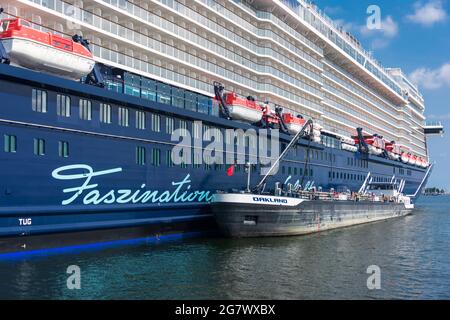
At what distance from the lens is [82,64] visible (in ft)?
71.6

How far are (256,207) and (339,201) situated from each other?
1168cm

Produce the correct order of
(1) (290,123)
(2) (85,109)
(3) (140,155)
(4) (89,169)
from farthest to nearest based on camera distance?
(1) (290,123) < (3) (140,155) < (2) (85,109) < (4) (89,169)

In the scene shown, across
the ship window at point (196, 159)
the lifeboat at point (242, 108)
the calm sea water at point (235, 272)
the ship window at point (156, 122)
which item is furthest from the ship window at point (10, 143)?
the lifeboat at point (242, 108)

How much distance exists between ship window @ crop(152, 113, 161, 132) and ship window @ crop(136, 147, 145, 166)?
143cm

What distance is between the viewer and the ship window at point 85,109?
21.9 metres

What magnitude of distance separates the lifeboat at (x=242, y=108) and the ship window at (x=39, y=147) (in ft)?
46.7

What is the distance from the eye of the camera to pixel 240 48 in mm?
36531

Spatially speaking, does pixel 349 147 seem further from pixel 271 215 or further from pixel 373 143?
pixel 271 215

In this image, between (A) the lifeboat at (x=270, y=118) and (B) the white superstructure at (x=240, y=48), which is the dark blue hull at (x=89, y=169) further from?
(A) the lifeboat at (x=270, y=118)

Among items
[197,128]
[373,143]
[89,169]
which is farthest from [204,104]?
[373,143]

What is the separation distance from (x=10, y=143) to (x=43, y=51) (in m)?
4.08

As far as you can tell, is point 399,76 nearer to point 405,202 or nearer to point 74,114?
point 405,202

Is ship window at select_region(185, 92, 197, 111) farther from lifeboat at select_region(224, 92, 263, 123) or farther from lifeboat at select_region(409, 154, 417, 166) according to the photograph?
lifeboat at select_region(409, 154, 417, 166)

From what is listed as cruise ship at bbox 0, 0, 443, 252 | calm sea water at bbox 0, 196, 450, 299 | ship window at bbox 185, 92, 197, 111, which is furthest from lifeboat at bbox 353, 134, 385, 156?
ship window at bbox 185, 92, 197, 111
